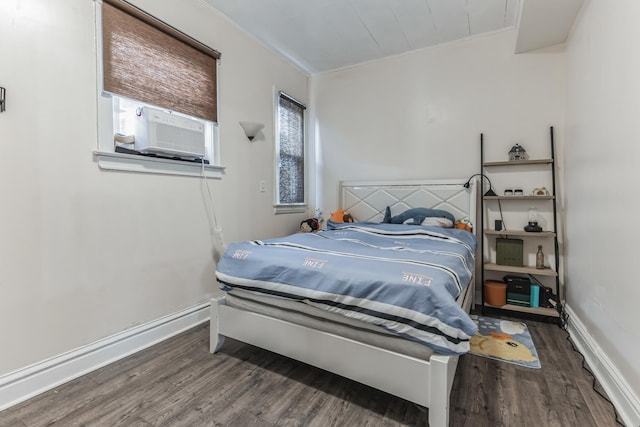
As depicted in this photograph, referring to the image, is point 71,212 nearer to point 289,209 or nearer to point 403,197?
point 289,209

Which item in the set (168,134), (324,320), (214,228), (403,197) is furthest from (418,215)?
(168,134)

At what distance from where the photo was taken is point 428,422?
4.60 feet

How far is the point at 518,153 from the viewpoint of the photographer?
Result: 9.72 ft

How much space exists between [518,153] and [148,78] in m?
3.33

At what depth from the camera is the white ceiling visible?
103 inches

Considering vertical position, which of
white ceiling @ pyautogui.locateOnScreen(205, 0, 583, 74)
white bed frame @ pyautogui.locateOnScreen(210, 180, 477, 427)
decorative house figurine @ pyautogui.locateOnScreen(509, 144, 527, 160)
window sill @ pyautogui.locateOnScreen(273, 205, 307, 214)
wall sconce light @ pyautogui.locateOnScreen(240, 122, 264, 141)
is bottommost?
white bed frame @ pyautogui.locateOnScreen(210, 180, 477, 427)

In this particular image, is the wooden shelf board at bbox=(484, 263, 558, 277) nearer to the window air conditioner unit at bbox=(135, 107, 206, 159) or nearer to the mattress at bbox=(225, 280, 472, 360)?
the mattress at bbox=(225, 280, 472, 360)

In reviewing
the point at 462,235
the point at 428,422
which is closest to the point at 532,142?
the point at 462,235

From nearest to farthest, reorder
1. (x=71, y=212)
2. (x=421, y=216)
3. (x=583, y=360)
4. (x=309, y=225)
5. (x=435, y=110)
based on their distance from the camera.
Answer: (x=71, y=212), (x=583, y=360), (x=421, y=216), (x=435, y=110), (x=309, y=225)

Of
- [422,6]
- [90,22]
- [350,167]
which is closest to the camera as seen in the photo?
[90,22]

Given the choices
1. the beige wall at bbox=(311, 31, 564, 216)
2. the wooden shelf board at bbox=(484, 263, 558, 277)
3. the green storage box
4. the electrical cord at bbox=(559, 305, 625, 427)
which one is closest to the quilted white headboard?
the beige wall at bbox=(311, 31, 564, 216)

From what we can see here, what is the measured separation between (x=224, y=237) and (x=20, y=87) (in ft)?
5.54

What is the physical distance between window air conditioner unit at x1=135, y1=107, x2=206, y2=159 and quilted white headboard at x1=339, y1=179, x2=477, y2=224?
1948 mm

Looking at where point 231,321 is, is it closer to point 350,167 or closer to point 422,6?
point 350,167
